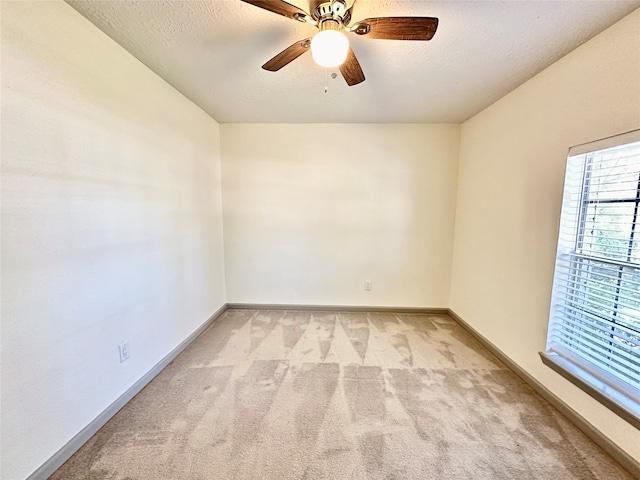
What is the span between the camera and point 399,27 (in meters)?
1.23

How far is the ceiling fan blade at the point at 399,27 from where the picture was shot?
1175 millimetres

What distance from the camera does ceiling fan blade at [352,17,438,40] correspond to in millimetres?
1175

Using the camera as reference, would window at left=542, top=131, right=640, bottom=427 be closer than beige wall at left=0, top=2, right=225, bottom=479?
No

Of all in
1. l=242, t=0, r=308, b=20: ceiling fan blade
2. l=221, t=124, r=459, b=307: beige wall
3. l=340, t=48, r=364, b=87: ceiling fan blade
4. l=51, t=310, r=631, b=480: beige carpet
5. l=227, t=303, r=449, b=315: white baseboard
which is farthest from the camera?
l=227, t=303, r=449, b=315: white baseboard

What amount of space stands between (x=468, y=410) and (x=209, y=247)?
2.83 m

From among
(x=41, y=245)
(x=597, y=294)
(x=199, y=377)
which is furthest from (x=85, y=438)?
(x=597, y=294)

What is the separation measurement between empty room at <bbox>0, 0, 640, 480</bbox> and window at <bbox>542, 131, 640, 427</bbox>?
1 centimetres

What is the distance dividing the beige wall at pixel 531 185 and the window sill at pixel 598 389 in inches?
2.5

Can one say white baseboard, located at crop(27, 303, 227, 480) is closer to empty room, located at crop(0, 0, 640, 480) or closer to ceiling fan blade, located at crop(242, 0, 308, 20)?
empty room, located at crop(0, 0, 640, 480)

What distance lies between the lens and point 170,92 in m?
2.22

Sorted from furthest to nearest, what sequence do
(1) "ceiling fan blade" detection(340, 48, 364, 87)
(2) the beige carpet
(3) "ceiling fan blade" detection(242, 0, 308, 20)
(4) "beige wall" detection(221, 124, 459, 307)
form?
(4) "beige wall" detection(221, 124, 459, 307) < (1) "ceiling fan blade" detection(340, 48, 364, 87) < (2) the beige carpet < (3) "ceiling fan blade" detection(242, 0, 308, 20)

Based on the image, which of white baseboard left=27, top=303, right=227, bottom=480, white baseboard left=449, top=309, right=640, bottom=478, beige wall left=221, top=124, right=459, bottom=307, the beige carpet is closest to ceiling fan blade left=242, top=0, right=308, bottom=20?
beige wall left=221, top=124, right=459, bottom=307

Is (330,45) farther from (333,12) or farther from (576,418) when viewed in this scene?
(576,418)

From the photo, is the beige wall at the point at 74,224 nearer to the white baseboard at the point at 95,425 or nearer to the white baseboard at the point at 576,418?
the white baseboard at the point at 95,425
